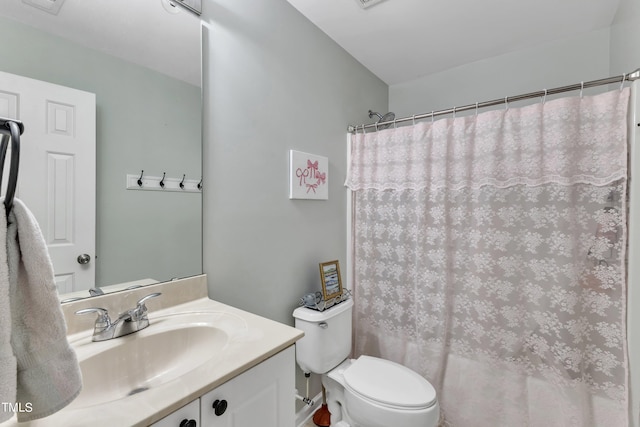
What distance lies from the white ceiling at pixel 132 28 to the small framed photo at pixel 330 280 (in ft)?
3.80

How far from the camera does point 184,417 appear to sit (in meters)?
0.64

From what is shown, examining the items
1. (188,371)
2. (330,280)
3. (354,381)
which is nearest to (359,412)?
(354,381)

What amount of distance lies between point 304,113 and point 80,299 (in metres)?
1.36

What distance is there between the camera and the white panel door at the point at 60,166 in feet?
2.61

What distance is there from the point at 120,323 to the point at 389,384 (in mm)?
1225

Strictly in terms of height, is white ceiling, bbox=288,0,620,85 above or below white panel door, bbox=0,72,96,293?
above

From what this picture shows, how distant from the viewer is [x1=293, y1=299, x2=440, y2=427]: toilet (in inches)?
49.5

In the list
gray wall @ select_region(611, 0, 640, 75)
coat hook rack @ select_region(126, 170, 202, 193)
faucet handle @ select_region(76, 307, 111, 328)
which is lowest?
faucet handle @ select_region(76, 307, 111, 328)

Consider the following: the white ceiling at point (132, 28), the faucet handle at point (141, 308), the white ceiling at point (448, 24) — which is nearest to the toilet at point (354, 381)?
the faucet handle at point (141, 308)

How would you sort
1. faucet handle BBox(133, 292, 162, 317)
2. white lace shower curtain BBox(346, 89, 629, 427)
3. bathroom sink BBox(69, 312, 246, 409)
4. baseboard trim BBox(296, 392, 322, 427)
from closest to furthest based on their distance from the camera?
1. bathroom sink BBox(69, 312, 246, 409)
2. faucet handle BBox(133, 292, 162, 317)
3. white lace shower curtain BBox(346, 89, 629, 427)
4. baseboard trim BBox(296, 392, 322, 427)

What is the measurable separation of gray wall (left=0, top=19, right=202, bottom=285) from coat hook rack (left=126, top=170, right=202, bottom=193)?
0.02m

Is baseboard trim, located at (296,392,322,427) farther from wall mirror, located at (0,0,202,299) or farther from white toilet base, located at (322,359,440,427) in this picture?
wall mirror, located at (0,0,202,299)

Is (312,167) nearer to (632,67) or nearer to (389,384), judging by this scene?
(389,384)

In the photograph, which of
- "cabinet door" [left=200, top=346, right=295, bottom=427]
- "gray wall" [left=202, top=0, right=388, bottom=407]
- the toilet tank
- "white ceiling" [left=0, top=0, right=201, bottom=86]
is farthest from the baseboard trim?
"white ceiling" [left=0, top=0, right=201, bottom=86]
